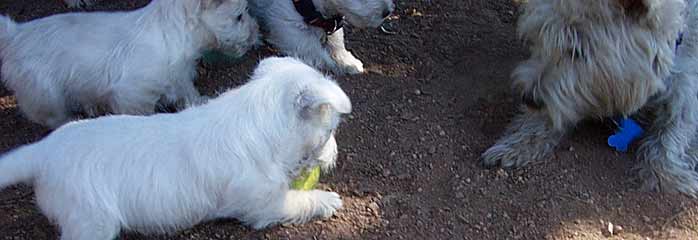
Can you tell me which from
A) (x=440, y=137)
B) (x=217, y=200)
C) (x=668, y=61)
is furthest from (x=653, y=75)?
(x=217, y=200)

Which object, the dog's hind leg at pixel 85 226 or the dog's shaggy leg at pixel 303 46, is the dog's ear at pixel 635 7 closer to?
the dog's shaggy leg at pixel 303 46

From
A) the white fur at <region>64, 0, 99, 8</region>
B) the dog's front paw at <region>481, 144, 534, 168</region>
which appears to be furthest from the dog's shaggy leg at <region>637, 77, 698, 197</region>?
the white fur at <region>64, 0, 99, 8</region>

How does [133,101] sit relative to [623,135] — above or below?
above

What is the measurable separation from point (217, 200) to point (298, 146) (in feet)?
1.39

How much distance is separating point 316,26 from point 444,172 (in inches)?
57.1

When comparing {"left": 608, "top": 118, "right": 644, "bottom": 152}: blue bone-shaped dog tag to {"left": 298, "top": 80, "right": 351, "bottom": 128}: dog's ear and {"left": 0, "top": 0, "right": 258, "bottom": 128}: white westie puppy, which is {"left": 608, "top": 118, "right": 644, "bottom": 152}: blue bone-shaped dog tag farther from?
{"left": 0, "top": 0, "right": 258, "bottom": 128}: white westie puppy

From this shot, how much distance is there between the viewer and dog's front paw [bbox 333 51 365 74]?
5184 millimetres

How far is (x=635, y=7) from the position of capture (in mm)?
3744

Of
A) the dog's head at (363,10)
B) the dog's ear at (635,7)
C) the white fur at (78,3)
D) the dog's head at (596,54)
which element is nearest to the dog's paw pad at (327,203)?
the dog's head at (596,54)

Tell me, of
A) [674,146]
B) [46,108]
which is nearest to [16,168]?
[46,108]

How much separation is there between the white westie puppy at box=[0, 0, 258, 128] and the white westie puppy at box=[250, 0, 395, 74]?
64 centimetres

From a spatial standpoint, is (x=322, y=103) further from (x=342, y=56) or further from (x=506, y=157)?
(x=342, y=56)

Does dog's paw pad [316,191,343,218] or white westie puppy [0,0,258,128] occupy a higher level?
white westie puppy [0,0,258,128]

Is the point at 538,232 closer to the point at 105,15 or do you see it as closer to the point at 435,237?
the point at 435,237
